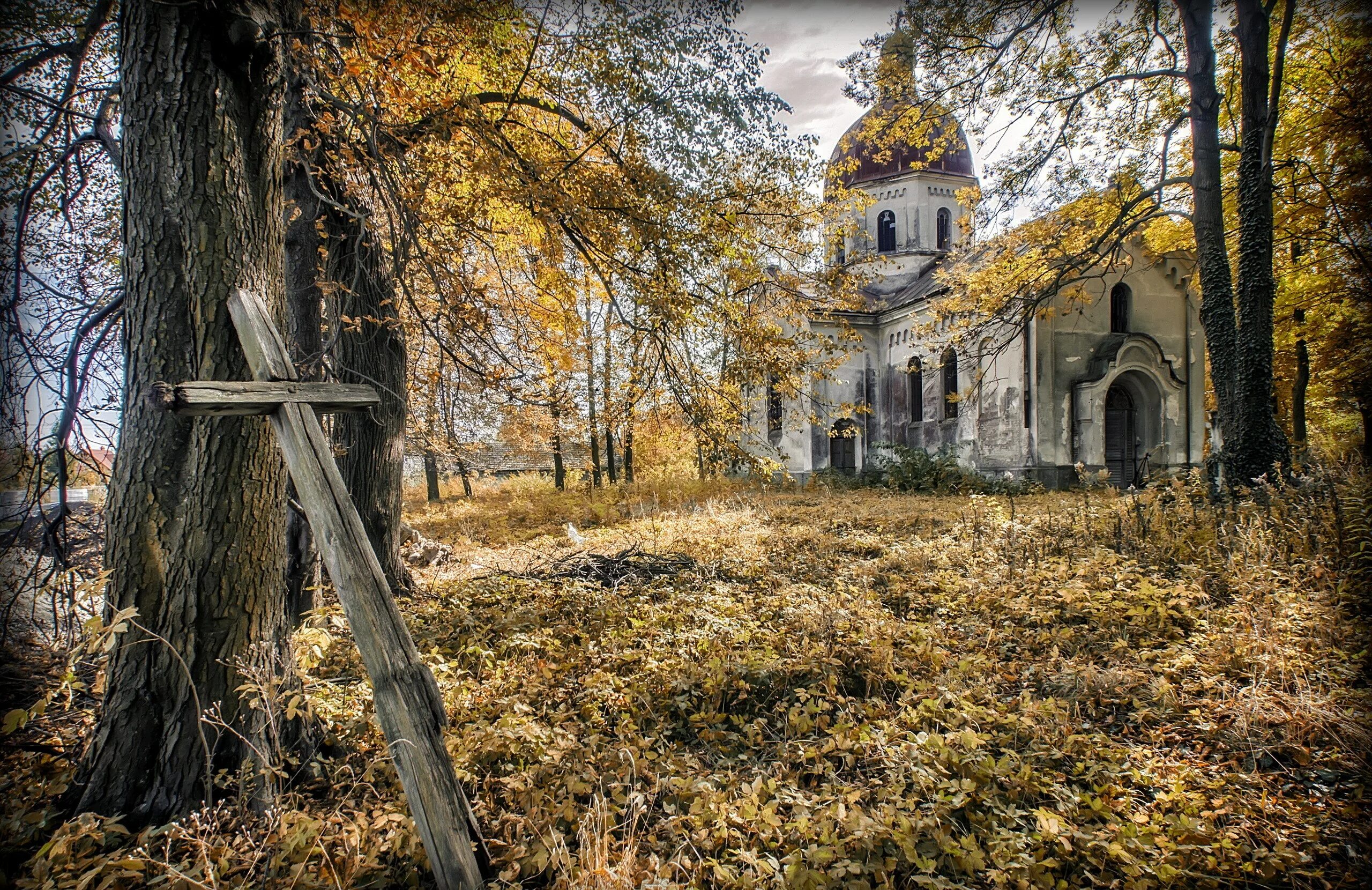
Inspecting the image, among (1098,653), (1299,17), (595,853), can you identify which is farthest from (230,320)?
(1299,17)

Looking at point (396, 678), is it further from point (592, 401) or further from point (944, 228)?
point (944, 228)

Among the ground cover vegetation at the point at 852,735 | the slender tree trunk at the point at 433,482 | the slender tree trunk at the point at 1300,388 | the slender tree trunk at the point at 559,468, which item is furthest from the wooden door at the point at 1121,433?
the slender tree trunk at the point at 433,482

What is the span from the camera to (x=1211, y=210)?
8.00 meters

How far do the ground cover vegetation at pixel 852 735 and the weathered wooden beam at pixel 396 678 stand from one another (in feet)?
0.80

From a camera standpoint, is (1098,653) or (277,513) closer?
(277,513)

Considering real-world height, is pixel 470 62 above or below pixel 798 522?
above

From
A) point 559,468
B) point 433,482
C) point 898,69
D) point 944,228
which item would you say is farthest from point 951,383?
point 433,482

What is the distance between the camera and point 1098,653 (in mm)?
3926

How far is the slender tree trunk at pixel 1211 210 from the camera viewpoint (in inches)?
306

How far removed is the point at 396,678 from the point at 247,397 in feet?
3.88

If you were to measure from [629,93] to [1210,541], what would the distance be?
22.9 ft

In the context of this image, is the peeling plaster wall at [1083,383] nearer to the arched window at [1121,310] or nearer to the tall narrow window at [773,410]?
the arched window at [1121,310]

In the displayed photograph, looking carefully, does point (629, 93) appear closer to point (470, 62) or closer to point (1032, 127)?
point (470, 62)

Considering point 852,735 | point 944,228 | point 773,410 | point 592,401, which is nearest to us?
point 852,735
